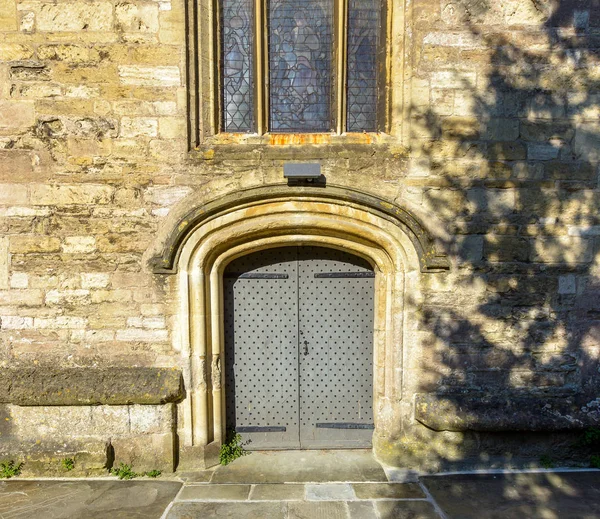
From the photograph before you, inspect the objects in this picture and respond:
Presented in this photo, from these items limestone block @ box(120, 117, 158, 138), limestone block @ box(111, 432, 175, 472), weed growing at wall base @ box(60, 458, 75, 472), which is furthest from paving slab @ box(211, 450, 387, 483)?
limestone block @ box(120, 117, 158, 138)

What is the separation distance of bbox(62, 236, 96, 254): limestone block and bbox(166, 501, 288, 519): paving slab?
2215 millimetres

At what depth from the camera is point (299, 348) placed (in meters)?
4.11

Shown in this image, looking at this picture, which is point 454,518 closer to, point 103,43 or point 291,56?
point 291,56

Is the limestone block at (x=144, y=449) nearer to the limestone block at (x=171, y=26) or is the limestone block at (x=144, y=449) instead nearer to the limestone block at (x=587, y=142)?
the limestone block at (x=171, y=26)

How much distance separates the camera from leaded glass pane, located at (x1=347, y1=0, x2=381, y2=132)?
12.5 feet

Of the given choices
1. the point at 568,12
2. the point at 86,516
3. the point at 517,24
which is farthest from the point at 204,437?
the point at 568,12

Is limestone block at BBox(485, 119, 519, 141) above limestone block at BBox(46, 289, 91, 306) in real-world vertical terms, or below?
above

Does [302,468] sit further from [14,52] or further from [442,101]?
[14,52]

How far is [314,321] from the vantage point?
4094 mm

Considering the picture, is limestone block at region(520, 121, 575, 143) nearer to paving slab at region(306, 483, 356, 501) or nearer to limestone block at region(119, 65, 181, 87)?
limestone block at region(119, 65, 181, 87)

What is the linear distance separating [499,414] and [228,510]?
94.3 inches

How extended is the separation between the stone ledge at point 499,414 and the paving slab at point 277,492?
123 centimetres

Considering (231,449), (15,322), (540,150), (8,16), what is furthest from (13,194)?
(540,150)

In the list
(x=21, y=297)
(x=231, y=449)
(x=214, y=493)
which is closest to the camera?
(x=214, y=493)
